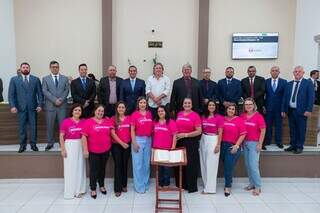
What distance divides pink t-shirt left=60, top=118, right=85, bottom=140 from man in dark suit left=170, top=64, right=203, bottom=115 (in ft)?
5.10

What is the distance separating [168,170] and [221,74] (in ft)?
11.8

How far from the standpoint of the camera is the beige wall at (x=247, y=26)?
7676 mm

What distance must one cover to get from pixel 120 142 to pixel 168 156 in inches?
32.2

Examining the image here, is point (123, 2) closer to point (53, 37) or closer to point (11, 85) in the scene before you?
point (53, 37)

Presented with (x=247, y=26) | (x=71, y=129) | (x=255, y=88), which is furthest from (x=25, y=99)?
(x=247, y=26)

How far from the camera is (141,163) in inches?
189

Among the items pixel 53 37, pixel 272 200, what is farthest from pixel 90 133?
pixel 53 37

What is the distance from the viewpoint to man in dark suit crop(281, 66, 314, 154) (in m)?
5.28

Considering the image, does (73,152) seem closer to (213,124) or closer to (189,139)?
(189,139)

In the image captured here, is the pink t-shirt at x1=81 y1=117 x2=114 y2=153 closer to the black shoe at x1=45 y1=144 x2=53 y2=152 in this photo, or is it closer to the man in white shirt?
the man in white shirt

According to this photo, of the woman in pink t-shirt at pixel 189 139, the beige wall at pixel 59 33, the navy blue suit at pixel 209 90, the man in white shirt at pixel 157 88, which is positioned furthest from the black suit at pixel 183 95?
the beige wall at pixel 59 33

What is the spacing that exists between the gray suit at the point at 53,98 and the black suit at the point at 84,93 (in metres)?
0.15

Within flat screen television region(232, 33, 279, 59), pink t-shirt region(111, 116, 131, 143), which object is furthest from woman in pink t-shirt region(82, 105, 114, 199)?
flat screen television region(232, 33, 279, 59)

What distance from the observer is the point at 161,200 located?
4.36 metres
